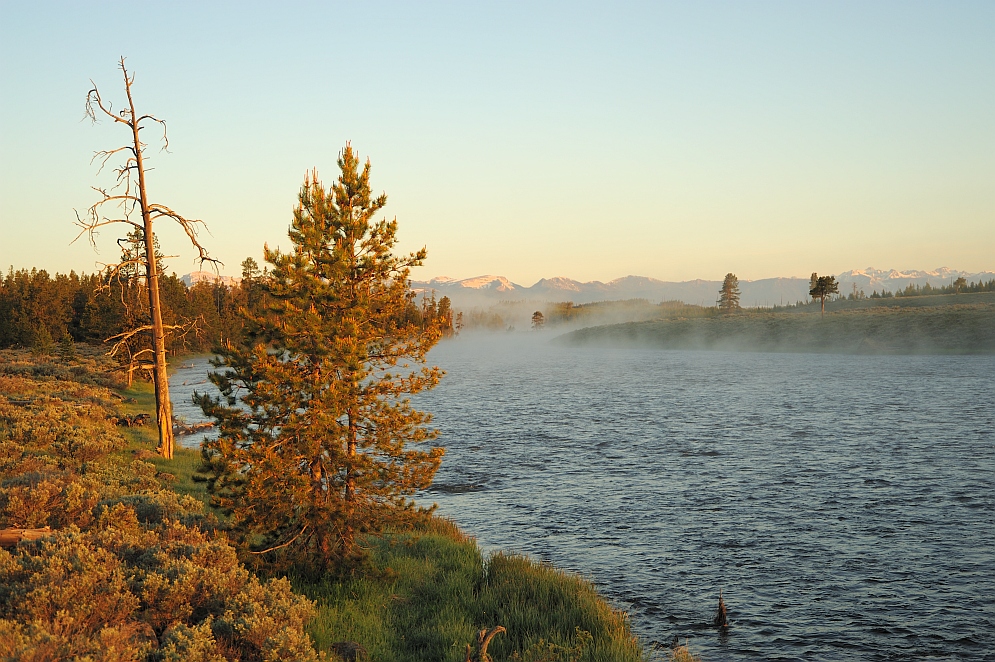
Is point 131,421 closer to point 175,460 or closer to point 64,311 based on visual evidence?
point 175,460

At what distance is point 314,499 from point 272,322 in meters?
3.40

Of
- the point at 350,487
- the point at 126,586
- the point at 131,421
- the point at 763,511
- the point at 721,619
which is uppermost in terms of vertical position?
the point at 350,487

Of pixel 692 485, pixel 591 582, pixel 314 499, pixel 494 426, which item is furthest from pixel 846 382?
pixel 314 499

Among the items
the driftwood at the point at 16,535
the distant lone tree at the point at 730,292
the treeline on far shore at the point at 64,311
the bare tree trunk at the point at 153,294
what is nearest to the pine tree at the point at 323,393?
the driftwood at the point at 16,535

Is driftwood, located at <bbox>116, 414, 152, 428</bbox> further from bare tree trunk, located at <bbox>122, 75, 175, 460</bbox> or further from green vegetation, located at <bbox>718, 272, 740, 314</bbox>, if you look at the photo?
green vegetation, located at <bbox>718, 272, 740, 314</bbox>

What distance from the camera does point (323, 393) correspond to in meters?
11.8

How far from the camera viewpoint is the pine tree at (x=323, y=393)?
11.9 meters

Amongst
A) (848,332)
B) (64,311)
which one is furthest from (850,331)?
(64,311)

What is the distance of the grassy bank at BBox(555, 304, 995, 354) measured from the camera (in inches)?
3219

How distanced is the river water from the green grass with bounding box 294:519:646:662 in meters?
1.38

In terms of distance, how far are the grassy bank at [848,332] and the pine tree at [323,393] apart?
84.9m

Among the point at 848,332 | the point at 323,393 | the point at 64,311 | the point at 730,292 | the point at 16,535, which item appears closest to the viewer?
the point at 16,535

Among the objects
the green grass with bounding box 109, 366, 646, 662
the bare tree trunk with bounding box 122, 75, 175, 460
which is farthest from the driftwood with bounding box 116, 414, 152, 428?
the green grass with bounding box 109, 366, 646, 662

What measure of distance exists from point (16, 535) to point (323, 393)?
5186mm
